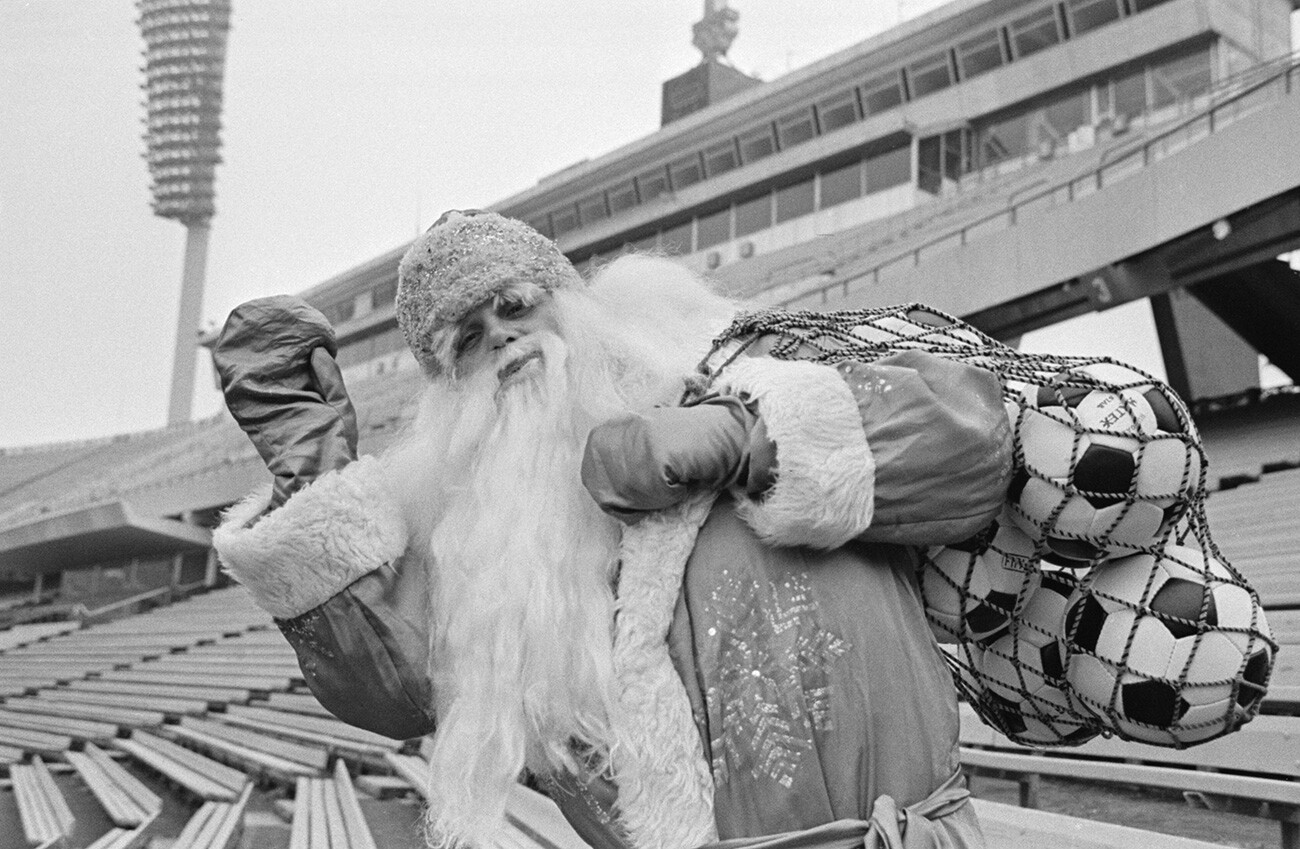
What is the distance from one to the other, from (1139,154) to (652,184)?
15.9 meters

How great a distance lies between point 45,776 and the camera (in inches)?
236

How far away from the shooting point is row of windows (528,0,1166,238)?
16.6 meters

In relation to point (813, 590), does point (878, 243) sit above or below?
above

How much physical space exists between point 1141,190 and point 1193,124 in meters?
0.54

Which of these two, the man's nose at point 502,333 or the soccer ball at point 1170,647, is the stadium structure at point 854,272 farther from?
the soccer ball at point 1170,647

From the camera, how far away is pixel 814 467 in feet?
3.79

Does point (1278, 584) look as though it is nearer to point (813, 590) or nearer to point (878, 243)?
point (813, 590)

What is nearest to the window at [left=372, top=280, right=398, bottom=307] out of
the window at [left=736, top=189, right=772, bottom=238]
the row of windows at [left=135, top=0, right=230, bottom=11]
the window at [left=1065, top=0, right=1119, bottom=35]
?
the window at [left=736, top=189, right=772, bottom=238]

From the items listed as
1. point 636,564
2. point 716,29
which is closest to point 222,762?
point 636,564

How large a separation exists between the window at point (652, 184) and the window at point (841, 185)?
4.21 meters

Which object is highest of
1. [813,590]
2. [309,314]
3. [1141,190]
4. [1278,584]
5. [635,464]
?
[1141,190]

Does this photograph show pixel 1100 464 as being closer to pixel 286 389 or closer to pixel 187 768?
pixel 286 389

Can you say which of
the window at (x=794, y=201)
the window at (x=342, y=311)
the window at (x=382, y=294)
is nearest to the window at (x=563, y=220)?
the window at (x=794, y=201)

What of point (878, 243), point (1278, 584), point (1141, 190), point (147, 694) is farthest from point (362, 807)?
point (878, 243)
